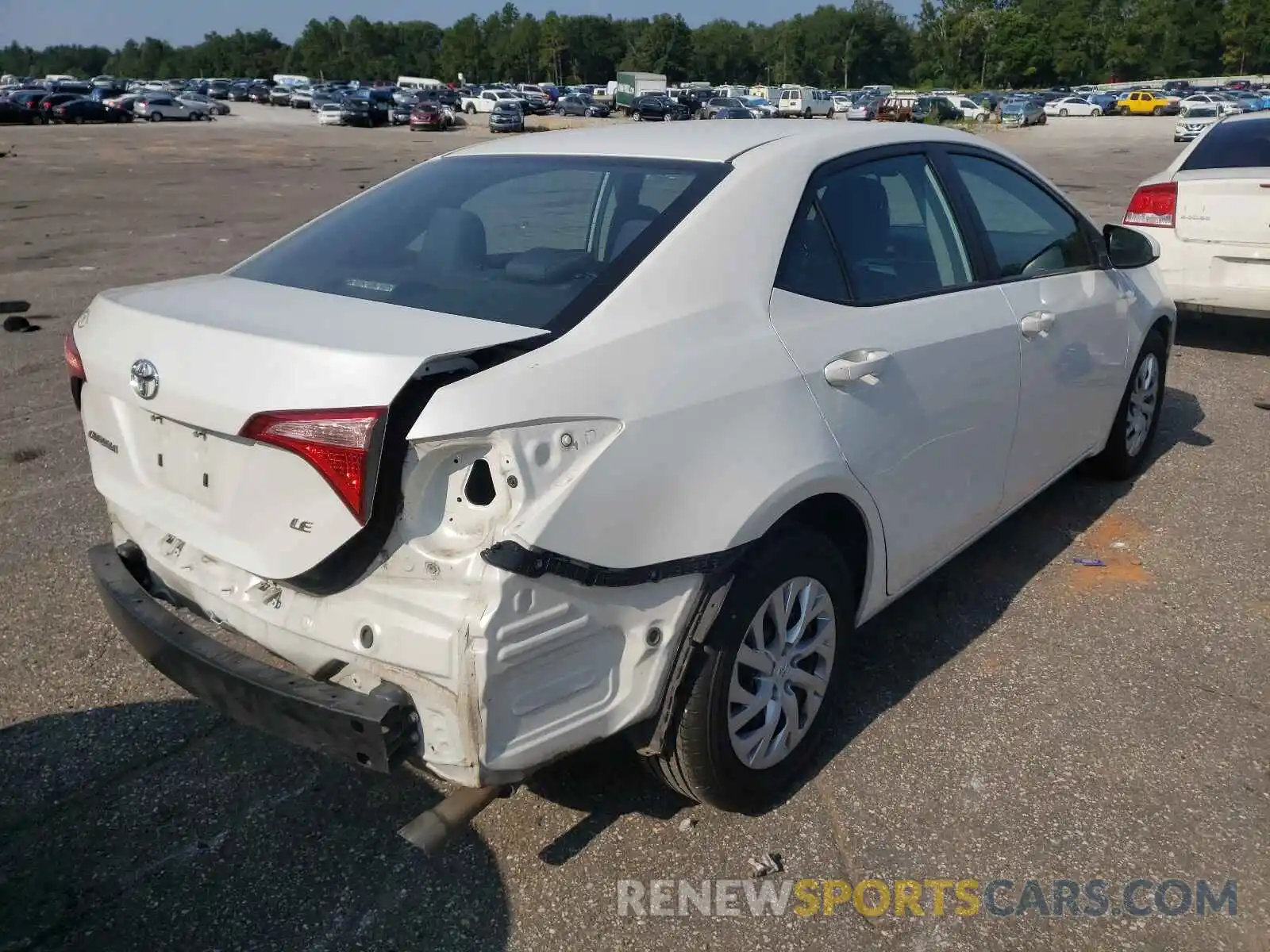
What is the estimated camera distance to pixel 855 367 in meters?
2.83

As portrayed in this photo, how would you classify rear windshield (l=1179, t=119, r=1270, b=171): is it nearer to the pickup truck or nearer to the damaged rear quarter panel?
the damaged rear quarter panel

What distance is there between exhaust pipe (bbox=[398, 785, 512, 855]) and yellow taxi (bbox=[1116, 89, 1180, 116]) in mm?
72333

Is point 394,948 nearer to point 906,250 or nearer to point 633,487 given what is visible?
point 633,487

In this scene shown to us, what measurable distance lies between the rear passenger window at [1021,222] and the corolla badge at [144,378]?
2694 mm

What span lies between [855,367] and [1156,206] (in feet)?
19.2

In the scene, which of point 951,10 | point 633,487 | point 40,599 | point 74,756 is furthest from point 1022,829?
point 951,10

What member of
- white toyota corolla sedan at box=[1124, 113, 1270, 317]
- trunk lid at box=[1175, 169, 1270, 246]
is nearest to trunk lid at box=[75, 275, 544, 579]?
white toyota corolla sedan at box=[1124, 113, 1270, 317]

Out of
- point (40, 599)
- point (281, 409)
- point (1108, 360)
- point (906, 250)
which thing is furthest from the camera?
point (1108, 360)

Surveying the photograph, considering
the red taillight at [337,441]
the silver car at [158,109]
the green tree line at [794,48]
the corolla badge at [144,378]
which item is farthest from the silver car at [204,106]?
the green tree line at [794,48]

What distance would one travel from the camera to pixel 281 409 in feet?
7.20

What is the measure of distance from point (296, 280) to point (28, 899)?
170 cm

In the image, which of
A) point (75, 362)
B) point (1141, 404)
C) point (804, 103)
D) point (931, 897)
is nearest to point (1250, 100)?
point (804, 103)

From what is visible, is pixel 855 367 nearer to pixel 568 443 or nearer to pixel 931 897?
pixel 568 443

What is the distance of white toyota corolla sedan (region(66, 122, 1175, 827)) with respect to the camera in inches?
84.7
